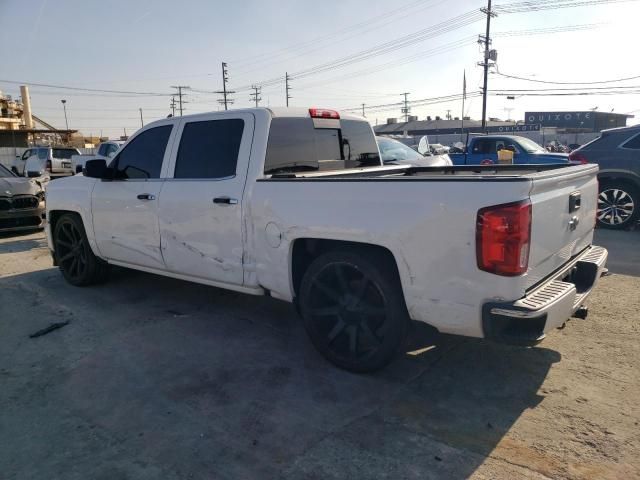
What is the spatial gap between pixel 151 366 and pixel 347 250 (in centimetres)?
178

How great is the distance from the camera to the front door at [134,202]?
465 cm

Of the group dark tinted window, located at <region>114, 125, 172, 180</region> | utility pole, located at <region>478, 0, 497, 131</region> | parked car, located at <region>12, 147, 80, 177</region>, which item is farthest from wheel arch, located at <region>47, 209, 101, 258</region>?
utility pole, located at <region>478, 0, 497, 131</region>

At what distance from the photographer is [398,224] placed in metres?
2.96

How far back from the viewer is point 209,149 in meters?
4.26

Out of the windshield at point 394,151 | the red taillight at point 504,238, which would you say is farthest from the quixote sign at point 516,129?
the red taillight at point 504,238

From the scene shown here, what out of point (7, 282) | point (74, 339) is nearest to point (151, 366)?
point (74, 339)

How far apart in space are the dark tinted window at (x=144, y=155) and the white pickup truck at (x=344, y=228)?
2 centimetres

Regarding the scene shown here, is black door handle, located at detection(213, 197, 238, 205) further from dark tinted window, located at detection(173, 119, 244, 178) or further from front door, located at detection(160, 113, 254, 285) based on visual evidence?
dark tinted window, located at detection(173, 119, 244, 178)

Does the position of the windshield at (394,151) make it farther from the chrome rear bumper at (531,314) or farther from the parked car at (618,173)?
the chrome rear bumper at (531,314)

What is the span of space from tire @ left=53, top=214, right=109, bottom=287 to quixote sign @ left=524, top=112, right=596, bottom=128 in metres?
81.7

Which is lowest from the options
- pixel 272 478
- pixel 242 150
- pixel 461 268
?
pixel 272 478

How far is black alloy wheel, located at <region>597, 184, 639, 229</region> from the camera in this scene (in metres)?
8.48

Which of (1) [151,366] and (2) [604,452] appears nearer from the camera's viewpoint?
(2) [604,452]

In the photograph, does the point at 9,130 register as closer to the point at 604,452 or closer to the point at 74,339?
the point at 74,339
